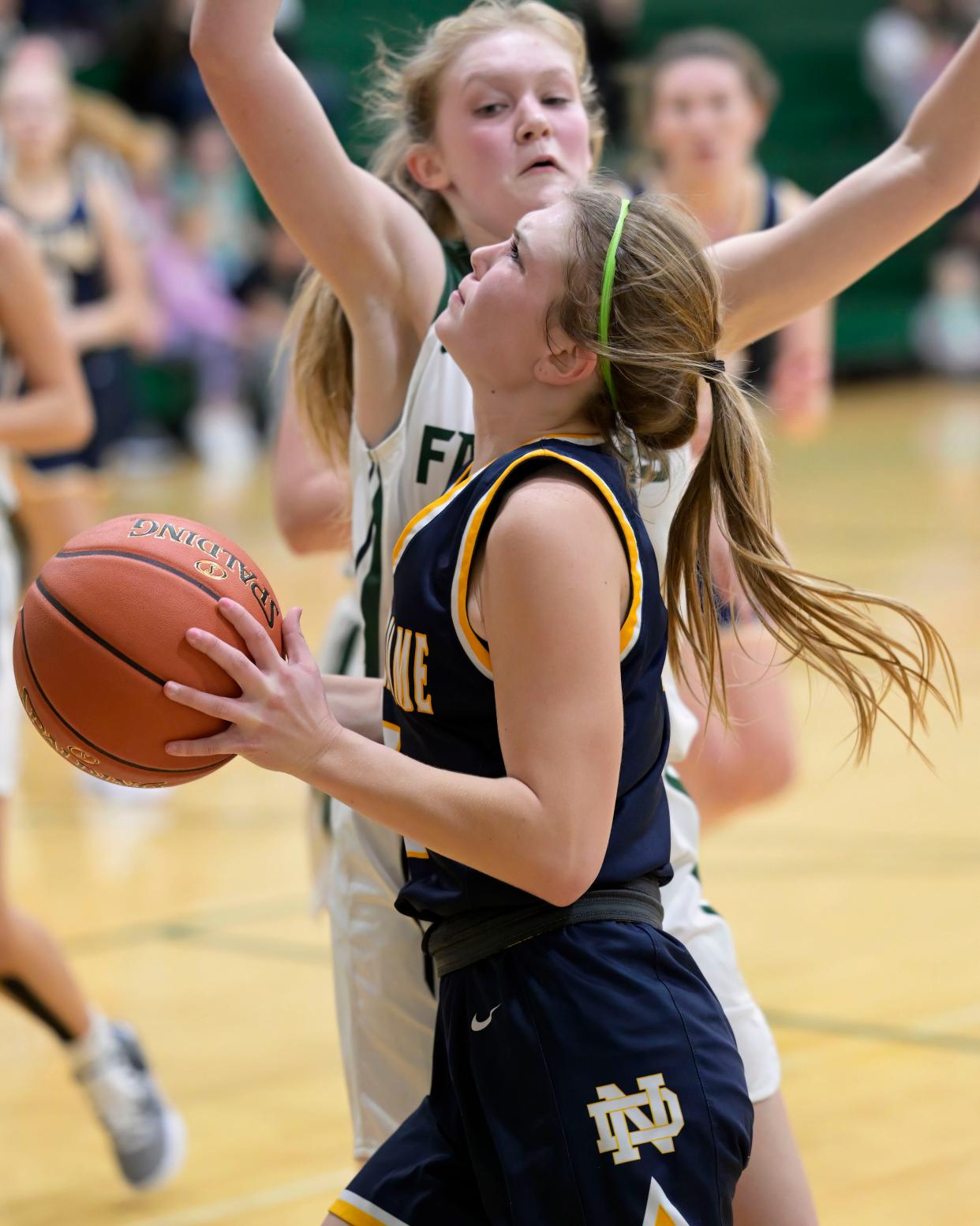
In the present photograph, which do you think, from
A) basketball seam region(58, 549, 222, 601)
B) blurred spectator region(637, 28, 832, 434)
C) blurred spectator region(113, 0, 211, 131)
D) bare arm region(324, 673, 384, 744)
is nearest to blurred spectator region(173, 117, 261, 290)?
blurred spectator region(113, 0, 211, 131)

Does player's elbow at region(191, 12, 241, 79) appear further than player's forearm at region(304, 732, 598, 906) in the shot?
Yes

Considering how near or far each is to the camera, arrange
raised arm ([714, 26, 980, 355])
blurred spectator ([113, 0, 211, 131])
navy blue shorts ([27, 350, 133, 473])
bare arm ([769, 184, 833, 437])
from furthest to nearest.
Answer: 1. blurred spectator ([113, 0, 211, 131])
2. navy blue shorts ([27, 350, 133, 473])
3. bare arm ([769, 184, 833, 437])
4. raised arm ([714, 26, 980, 355])

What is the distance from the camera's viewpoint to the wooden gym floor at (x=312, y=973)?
11.0 ft

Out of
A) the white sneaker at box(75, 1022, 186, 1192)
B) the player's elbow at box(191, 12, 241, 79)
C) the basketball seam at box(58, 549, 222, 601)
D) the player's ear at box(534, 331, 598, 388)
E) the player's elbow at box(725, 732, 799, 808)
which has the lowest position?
the white sneaker at box(75, 1022, 186, 1192)

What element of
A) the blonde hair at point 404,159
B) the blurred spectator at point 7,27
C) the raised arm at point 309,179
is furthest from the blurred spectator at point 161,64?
the raised arm at point 309,179

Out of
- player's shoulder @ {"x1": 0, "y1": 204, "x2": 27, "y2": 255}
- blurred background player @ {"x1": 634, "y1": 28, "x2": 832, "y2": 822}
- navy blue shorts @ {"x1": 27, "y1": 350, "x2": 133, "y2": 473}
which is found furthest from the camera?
navy blue shorts @ {"x1": 27, "y1": 350, "x2": 133, "y2": 473}

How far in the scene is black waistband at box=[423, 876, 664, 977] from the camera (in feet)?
6.29

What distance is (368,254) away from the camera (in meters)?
2.38

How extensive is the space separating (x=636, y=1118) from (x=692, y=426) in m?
0.73

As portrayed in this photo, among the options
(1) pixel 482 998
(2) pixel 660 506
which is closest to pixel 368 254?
(2) pixel 660 506

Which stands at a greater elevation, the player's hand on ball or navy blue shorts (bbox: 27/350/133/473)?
navy blue shorts (bbox: 27/350/133/473)

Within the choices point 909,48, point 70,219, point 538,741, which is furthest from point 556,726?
point 909,48

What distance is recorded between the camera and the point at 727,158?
15.3ft

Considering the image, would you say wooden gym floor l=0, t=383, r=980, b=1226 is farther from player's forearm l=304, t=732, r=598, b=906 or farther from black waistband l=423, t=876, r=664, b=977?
player's forearm l=304, t=732, r=598, b=906
